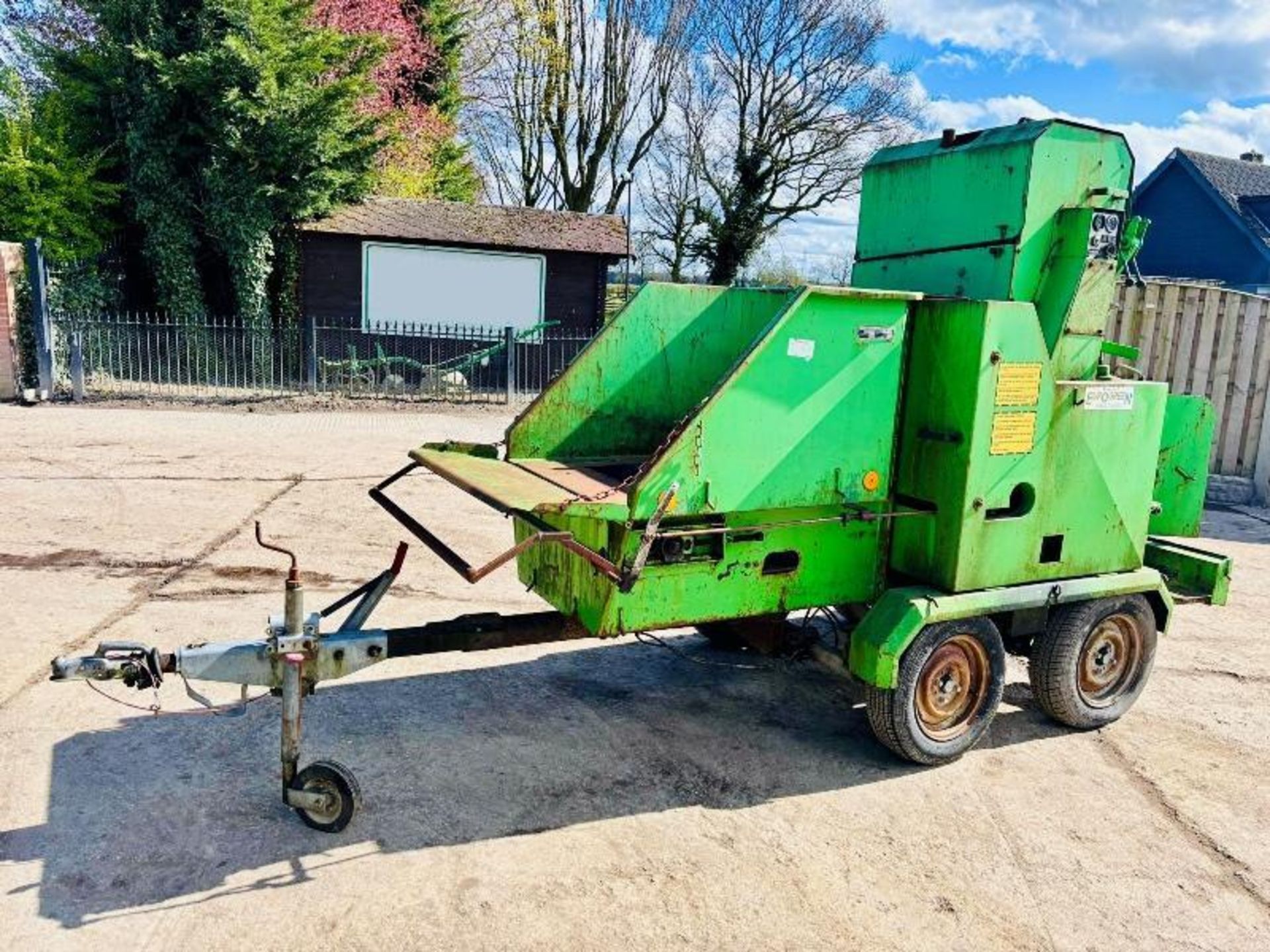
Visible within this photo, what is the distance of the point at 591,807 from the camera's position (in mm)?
4156

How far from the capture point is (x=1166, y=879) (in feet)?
12.7

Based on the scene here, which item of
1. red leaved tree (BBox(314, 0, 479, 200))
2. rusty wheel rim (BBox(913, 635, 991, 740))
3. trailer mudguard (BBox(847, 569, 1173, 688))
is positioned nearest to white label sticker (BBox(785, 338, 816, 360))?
trailer mudguard (BBox(847, 569, 1173, 688))

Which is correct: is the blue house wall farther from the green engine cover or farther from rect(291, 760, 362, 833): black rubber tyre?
rect(291, 760, 362, 833): black rubber tyre

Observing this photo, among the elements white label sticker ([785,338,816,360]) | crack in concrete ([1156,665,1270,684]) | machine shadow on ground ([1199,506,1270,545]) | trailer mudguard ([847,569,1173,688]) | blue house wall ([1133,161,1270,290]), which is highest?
blue house wall ([1133,161,1270,290])

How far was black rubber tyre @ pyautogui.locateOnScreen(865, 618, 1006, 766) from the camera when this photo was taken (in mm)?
4445

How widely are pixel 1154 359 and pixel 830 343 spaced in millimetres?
10304

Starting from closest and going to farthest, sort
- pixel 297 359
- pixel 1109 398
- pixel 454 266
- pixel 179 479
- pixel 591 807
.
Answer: pixel 591 807
pixel 1109 398
pixel 179 479
pixel 297 359
pixel 454 266

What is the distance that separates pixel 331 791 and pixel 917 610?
252 cm

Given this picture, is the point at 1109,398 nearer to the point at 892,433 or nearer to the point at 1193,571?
the point at 892,433

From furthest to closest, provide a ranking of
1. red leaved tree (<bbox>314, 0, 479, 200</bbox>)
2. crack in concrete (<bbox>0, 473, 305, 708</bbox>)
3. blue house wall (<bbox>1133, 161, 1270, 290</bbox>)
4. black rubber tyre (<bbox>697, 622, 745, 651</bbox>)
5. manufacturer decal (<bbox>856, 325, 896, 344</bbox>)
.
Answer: blue house wall (<bbox>1133, 161, 1270, 290</bbox>) < red leaved tree (<bbox>314, 0, 479, 200</bbox>) < black rubber tyre (<bbox>697, 622, 745, 651</bbox>) < crack in concrete (<bbox>0, 473, 305, 708</bbox>) < manufacturer decal (<bbox>856, 325, 896, 344</bbox>)

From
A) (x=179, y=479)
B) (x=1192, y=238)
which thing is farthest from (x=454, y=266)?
(x=1192, y=238)

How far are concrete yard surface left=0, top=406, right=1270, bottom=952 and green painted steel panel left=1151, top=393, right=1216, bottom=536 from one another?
1.10 m

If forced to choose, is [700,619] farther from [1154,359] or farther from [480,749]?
[1154,359]

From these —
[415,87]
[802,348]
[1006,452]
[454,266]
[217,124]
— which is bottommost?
[1006,452]
